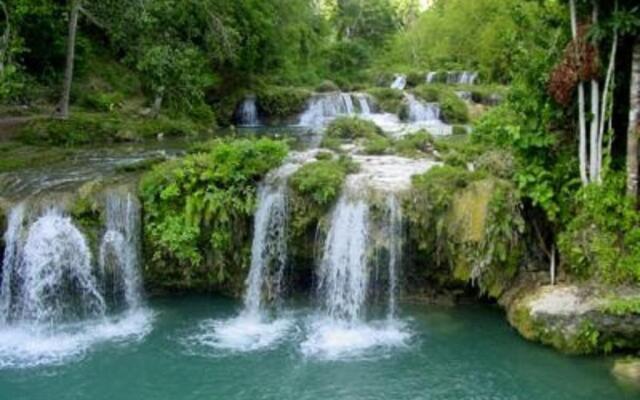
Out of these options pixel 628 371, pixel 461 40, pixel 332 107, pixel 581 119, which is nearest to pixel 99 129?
pixel 332 107

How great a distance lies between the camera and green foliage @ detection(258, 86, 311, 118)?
26969mm

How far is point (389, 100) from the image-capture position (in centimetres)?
2664

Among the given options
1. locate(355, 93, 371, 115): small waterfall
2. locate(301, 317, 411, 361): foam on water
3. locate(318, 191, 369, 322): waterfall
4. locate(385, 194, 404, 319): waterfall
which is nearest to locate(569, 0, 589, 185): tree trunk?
locate(385, 194, 404, 319): waterfall

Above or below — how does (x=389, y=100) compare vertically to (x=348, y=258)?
above

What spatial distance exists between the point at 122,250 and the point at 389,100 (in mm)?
16252

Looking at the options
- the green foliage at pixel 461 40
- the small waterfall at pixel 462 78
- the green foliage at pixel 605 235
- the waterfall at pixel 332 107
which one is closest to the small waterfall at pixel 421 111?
the waterfall at pixel 332 107

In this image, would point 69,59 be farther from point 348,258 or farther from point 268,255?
point 348,258

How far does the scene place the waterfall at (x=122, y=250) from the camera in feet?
40.1

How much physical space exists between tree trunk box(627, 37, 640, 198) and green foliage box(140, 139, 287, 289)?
607 cm

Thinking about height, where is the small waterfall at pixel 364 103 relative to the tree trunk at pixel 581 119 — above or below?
above

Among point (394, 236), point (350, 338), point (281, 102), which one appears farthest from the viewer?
point (281, 102)

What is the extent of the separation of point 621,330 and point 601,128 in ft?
9.91

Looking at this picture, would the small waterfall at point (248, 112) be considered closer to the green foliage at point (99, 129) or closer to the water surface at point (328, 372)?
the green foliage at point (99, 129)

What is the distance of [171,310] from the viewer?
12.3m
